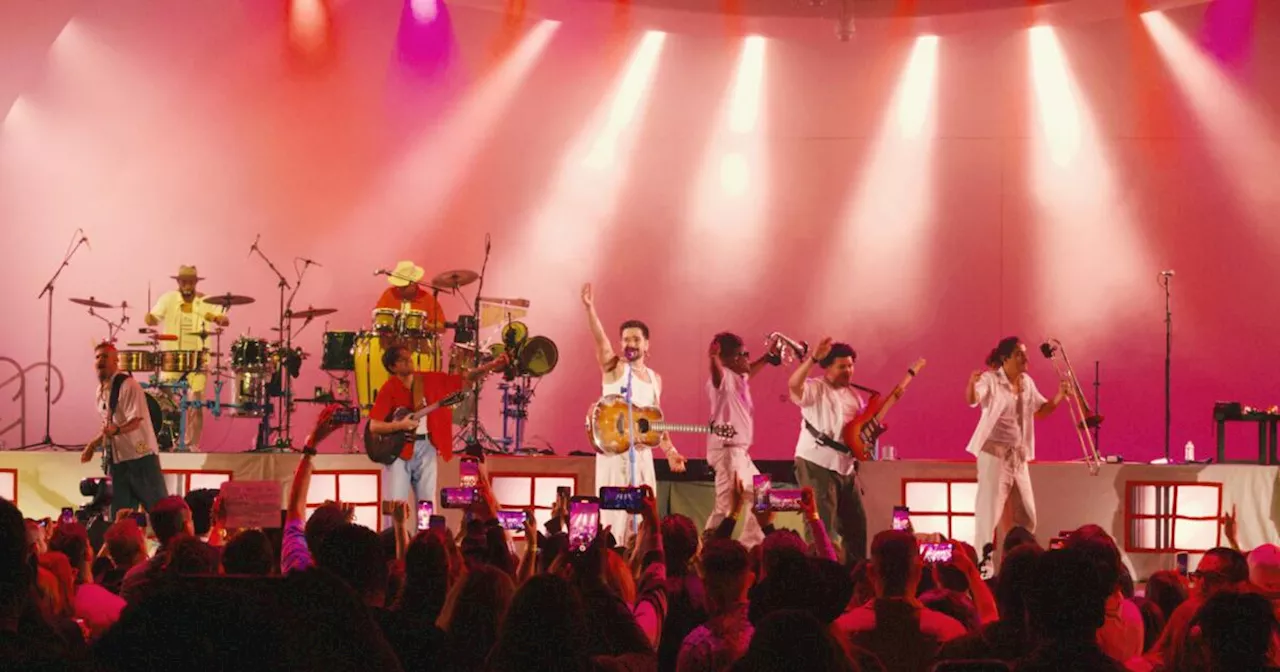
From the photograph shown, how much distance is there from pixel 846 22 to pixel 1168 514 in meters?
6.30

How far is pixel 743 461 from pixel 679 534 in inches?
216

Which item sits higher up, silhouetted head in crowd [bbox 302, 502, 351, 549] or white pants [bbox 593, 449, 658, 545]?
silhouetted head in crowd [bbox 302, 502, 351, 549]

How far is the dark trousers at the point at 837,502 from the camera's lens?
10828 millimetres

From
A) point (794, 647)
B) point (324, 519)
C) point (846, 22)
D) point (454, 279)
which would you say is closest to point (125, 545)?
point (324, 519)

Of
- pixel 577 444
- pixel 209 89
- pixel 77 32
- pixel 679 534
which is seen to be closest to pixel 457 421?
pixel 577 444

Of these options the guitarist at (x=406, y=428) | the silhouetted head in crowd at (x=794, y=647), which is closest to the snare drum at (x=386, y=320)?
the guitarist at (x=406, y=428)

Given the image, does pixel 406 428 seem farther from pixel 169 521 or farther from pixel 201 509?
pixel 169 521

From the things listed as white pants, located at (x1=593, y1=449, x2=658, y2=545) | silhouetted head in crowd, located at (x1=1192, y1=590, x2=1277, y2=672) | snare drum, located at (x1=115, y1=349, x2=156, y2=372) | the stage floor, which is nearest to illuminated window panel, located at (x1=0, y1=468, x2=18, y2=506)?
the stage floor

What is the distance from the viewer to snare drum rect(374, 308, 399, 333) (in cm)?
1339

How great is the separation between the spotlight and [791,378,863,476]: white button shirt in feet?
18.7

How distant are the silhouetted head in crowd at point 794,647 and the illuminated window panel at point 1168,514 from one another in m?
10.8

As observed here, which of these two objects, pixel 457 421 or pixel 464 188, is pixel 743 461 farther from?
pixel 464 188

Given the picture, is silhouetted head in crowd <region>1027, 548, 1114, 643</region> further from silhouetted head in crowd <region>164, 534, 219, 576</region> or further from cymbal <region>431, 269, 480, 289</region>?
cymbal <region>431, 269, 480, 289</region>

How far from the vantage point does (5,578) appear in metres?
2.31
